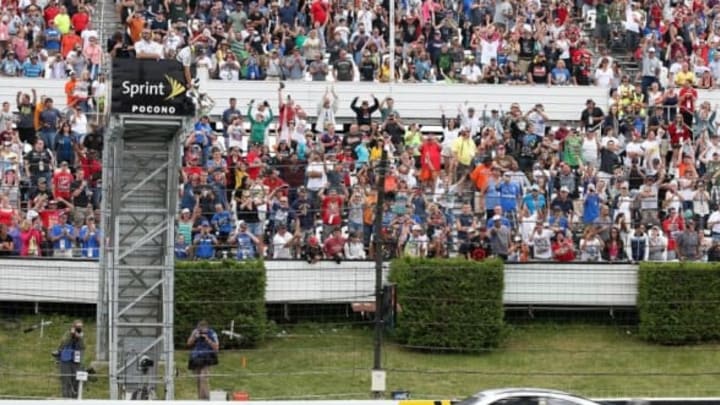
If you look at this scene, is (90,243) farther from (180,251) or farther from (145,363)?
(145,363)

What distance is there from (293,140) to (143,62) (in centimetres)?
874

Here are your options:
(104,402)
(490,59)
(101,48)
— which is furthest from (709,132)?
(104,402)

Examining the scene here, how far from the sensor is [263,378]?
25.7 meters

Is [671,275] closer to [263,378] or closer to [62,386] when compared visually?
[263,378]

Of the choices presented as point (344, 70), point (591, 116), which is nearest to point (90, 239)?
point (344, 70)

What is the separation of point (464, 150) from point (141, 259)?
313 inches

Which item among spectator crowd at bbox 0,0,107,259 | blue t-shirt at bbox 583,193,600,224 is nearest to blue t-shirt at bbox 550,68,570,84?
blue t-shirt at bbox 583,193,600,224

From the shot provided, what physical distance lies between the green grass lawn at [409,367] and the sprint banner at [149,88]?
3565 mm

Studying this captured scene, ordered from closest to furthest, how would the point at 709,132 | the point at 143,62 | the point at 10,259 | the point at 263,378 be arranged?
1. the point at 143,62
2. the point at 263,378
3. the point at 10,259
4. the point at 709,132

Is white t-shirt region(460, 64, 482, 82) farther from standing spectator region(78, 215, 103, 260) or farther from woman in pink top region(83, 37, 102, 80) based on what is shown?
standing spectator region(78, 215, 103, 260)

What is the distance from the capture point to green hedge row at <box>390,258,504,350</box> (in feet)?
90.0

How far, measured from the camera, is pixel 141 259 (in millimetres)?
25750

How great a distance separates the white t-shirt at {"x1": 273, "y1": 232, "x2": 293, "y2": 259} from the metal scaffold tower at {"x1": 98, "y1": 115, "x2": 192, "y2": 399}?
3.10 m

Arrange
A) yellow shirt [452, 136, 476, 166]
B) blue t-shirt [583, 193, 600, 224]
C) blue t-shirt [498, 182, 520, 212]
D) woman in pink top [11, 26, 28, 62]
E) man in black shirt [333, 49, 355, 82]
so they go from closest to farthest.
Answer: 1. blue t-shirt [498, 182, 520, 212]
2. blue t-shirt [583, 193, 600, 224]
3. yellow shirt [452, 136, 476, 166]
4. woman in pink top [11, 26, 28, 62]
5. man in black shirt [333, 49, 355, 82]
